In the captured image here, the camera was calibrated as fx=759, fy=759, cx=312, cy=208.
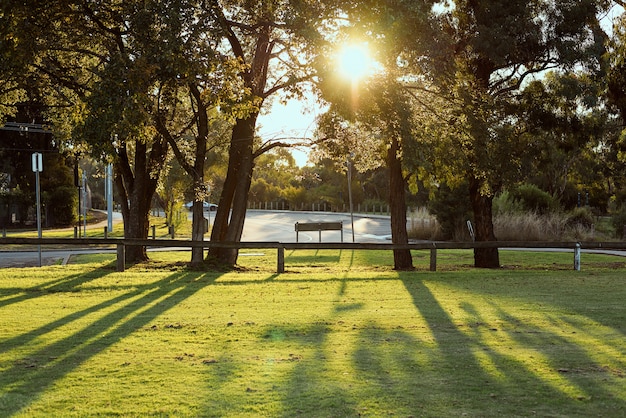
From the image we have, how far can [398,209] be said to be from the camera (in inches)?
856

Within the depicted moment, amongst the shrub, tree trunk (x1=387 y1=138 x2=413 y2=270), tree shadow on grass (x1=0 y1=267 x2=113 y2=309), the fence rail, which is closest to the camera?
tree shadow on grass (x1=0 y1=267 x2=113 y2=309)

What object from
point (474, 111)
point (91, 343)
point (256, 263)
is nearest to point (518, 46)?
point (474, 111)

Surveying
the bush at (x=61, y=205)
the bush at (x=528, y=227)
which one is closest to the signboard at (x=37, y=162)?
the bush at (x=528, y=227)

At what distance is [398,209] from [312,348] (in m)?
13.1

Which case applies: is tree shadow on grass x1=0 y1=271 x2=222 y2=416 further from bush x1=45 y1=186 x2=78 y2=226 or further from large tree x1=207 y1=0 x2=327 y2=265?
bush x1=45 y1=186 x2=78 y2=226

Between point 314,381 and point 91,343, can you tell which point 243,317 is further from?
point 314,381

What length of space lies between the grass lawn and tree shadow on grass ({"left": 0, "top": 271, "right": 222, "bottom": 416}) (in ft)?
0.09

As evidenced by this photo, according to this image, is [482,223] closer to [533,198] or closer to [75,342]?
[75,342]

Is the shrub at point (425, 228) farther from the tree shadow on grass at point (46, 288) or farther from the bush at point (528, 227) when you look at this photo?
the tree shadow on grass at point (46, 288)

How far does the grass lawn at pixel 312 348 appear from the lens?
21.5 ft

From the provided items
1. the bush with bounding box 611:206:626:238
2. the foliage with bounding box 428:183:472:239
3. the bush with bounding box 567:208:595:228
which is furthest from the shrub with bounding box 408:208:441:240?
the bush with bounding box 611:206:626:238

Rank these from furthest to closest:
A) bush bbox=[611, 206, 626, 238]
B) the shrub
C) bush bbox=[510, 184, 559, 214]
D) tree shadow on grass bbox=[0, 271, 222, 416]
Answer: bush bbox=[510, 184, 559, 214]
the shrub
bush bbox=[611, 206, 626, 238]
tree shadow on grass bbox=[0, 271, 222, 416]

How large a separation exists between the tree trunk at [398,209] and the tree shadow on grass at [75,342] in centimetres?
756

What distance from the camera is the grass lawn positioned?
6.54 m
